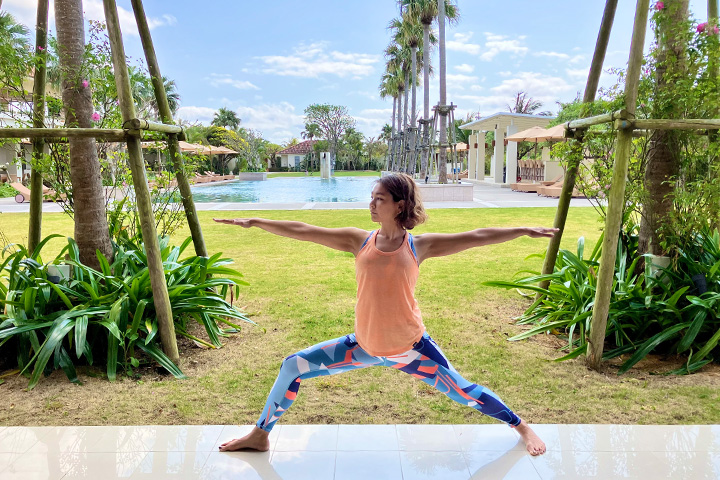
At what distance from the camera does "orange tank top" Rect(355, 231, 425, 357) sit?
256cm

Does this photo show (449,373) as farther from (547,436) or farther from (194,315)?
(194,315)

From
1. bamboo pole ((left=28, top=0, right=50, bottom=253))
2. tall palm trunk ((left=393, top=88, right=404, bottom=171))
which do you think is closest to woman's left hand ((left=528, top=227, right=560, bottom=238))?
bamboo pole ((left=28, top=0, right=50, bottom=253))

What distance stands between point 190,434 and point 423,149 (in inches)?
1045

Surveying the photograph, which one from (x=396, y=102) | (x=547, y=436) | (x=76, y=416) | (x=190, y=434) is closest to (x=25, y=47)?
(x=76, y=416)

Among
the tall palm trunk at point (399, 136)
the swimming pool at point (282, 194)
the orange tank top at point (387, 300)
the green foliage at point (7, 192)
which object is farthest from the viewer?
the tall palm trunk at point (399, 136)

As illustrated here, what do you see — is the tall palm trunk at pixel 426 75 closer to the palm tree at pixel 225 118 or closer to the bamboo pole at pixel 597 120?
the bamboo pole at pixel 597 120

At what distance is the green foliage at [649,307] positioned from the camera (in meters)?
4.28

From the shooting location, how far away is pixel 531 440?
2.97 m

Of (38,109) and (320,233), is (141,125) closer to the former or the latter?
(38,109)

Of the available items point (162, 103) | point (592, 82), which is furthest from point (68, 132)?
point (592, 82)

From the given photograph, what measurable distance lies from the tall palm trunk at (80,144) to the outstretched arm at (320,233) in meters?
2.55

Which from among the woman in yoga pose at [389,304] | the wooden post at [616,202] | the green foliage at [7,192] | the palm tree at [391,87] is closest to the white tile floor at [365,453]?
the woman in yoga pose at [389,304]

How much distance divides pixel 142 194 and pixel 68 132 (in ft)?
2.20

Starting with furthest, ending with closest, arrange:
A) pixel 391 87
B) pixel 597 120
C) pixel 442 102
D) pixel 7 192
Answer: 1. pixel 391 87
2. pixel 442 102
3. pixel 7 192
4. pixel 597 120
